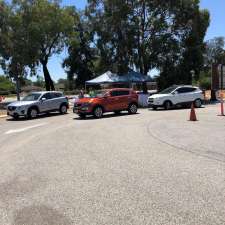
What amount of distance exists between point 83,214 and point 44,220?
1.80ft

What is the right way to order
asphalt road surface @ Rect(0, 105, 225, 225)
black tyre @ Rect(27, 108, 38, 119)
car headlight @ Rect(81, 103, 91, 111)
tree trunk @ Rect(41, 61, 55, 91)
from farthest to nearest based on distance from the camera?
tree trunk @ Rect(41, 61, 55, 91)
black tyre @ Rect(27, 108, 38, 119)
car headlight @ Rect(81, 103, 91, 111)
asphalt road surface @ Rect(0, 105, 225, 225)

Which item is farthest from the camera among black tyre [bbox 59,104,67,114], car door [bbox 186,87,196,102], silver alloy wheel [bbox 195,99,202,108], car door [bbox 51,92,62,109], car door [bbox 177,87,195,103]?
silver alloy wheel [bbox 195,99,202,108]

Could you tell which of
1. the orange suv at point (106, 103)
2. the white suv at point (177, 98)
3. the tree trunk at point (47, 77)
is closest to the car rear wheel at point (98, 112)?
the orange suv at point (106, 103)

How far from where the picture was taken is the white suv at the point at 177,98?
31109 mm

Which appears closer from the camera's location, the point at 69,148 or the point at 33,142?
the point at 69,148

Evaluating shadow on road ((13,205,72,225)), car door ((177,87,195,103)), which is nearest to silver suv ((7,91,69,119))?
car door ((177,87,195,103))

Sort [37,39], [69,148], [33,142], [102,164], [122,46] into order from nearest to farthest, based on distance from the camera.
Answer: [102,164] → [69,148] → [33,142] → [122,46] → [37,39]

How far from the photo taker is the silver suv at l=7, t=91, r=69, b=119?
26.4 meters

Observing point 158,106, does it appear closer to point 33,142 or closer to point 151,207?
point 33,142

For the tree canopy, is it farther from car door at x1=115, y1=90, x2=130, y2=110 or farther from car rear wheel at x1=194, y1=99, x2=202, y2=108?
car door at x1=115, y1=90, x2=130, y2=110

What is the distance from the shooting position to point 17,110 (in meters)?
26.3

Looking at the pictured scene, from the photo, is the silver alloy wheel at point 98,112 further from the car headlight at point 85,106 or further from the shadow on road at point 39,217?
the shadow on road at point 39,217

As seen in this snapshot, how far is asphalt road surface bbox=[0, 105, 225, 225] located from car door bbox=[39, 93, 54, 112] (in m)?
13.3

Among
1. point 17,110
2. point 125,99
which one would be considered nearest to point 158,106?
point 125,99
